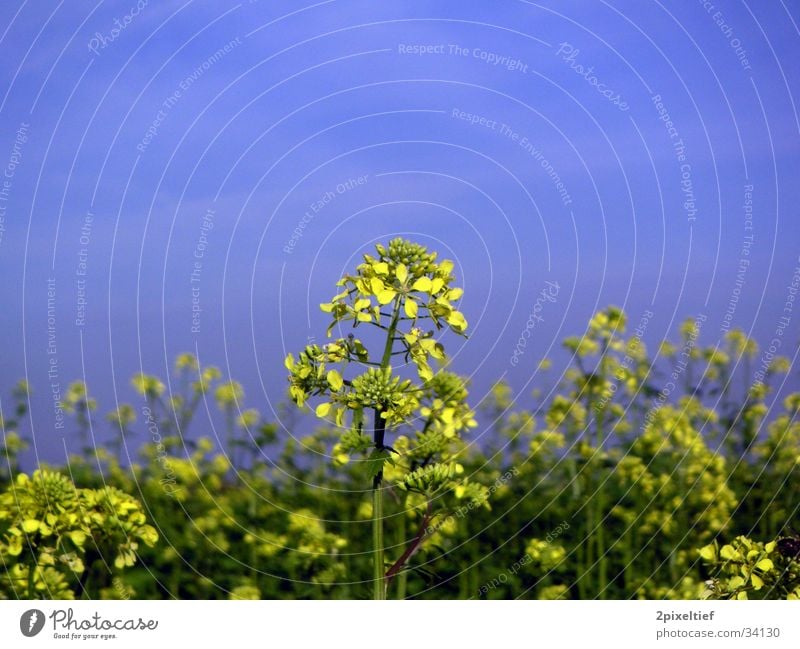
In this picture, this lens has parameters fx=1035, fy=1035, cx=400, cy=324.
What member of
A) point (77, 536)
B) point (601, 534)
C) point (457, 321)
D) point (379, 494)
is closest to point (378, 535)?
point (379, 494)

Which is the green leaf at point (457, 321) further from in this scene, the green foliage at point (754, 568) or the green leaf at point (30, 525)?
the green leaf at point (30, 525)

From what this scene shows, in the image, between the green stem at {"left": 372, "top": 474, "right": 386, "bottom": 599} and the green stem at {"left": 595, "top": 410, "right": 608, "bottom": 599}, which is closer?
the green stem at {"left": 372, "top": 474, "right": 386, "bottom": 599}

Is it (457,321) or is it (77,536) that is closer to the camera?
(457,321)

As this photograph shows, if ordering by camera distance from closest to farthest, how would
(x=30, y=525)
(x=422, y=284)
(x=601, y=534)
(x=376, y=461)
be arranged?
1. (x=376, y=461)
2. (x=422, y=284)
3. (x=30, y=525)
4. (x=601, y=534)

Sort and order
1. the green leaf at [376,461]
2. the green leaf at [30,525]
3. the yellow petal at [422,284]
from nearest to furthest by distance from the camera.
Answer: the green leaf at [376,461] < the yellow petal at [422,284] < the green leaf at [30,525]

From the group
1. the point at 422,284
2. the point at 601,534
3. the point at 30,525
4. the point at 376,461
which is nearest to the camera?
the point at 376,461

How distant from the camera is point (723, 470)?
5.29 metres

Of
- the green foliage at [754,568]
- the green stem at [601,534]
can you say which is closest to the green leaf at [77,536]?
the green foliage at [754,568]

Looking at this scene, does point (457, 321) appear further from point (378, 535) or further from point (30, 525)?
point (30, 525)

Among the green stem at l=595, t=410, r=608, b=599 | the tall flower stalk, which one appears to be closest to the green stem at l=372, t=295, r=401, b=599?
the tall flower stalk

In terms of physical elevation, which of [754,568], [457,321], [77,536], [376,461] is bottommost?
[754,568]

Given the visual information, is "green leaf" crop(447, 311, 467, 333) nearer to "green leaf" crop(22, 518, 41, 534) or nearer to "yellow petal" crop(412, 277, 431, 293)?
"yellow petal" crop(412, 277, 431, 293)
